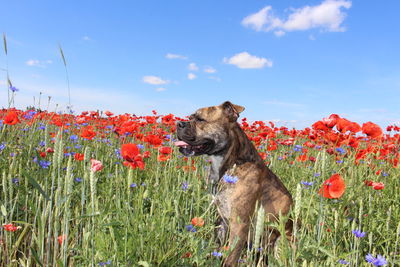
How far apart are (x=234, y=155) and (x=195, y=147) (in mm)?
474

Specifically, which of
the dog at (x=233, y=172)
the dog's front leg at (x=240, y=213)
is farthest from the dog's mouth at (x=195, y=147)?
the dog's front leg at (x=240, y=213)

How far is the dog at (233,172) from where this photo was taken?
3402 mm

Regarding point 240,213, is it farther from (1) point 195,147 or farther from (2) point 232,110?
(2) point 232,110

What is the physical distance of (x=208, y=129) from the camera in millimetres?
3773

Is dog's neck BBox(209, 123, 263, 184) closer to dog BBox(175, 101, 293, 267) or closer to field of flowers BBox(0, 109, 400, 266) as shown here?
dog BBox(175, 101, 293, 267)

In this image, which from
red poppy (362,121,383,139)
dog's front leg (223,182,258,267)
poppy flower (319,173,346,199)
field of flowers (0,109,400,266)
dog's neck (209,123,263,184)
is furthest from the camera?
red poppy (362,121,383,139)

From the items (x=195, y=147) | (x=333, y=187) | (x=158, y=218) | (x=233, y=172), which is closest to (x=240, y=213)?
(x=233, y=172)

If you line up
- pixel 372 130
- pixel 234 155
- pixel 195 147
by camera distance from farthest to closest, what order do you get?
pixel 195 147
pixel 372 130
pixel 234 155

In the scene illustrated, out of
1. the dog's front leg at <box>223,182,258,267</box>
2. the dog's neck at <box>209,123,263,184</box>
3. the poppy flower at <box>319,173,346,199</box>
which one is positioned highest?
the dog's neck at <box>209,123,263,184</box>

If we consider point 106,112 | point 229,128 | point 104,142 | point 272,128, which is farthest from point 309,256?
point 272,128

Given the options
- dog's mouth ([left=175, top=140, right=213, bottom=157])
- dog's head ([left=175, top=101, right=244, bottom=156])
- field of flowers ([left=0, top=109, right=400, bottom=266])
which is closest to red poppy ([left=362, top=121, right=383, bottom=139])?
field of flowers ([left=0, top=109, right=400, bottom=266])

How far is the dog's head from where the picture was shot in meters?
3.72

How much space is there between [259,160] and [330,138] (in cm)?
74

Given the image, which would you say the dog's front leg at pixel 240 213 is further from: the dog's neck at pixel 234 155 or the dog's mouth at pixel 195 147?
the dog's mouth at pixel 195 147
